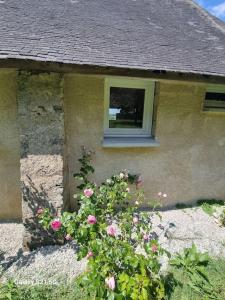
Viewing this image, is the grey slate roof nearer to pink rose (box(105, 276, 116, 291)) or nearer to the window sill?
the window sill

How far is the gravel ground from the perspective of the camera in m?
3.43

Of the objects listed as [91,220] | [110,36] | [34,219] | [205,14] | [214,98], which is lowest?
[34,219]

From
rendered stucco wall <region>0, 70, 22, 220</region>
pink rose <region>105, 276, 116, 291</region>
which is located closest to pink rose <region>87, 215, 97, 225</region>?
pink rose <region>105, 276, 116, 291</region>

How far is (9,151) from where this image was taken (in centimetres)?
429

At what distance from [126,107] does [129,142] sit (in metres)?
0.83

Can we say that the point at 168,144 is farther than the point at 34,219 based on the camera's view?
Yes

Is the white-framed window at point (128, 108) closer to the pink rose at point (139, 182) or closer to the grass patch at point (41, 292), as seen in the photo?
the pink rose at point (139, 182)

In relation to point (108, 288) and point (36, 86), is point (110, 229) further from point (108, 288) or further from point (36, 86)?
point (36, 86)

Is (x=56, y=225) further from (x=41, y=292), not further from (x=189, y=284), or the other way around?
(x=189, y=284)

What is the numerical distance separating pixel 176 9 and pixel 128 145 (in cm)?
494

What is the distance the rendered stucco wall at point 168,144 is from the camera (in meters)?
4.47

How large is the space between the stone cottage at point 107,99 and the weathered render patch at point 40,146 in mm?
16

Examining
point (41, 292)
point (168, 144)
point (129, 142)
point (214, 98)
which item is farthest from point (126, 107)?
point (41, 292)

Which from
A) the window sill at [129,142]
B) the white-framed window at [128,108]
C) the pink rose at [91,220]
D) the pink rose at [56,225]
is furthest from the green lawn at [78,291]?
the white-framed window at [128,108]
